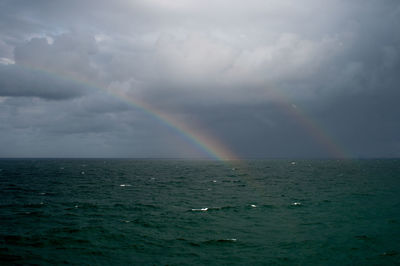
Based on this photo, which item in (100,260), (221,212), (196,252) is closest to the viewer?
(100,260)

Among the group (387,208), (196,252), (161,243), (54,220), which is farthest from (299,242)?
(54,220)

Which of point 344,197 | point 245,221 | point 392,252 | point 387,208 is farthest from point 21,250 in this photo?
point 344,197

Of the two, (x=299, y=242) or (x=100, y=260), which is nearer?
(x=100, y=260)

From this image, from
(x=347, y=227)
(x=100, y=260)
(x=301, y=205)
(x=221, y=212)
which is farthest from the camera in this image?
(x=301, y=205)

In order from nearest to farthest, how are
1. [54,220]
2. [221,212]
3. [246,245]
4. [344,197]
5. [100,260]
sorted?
[100,260] < [246,245] < [54,220] < [221,212] < [344,197]

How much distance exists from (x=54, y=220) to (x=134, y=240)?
41.7ft

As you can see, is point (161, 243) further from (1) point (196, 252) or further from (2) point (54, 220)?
(2) point (54, 220)

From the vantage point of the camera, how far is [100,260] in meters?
21.2

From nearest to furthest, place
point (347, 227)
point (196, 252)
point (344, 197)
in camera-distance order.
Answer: point (196, 252) → point (347, 227) → point (344, 197)

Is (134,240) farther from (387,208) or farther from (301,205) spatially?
(387,208)

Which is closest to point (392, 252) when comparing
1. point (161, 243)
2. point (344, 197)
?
point (161, 243)

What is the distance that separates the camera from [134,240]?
2577 centimetres

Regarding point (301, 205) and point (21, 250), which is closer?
point (21, 250)

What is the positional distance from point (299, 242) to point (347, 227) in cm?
810
